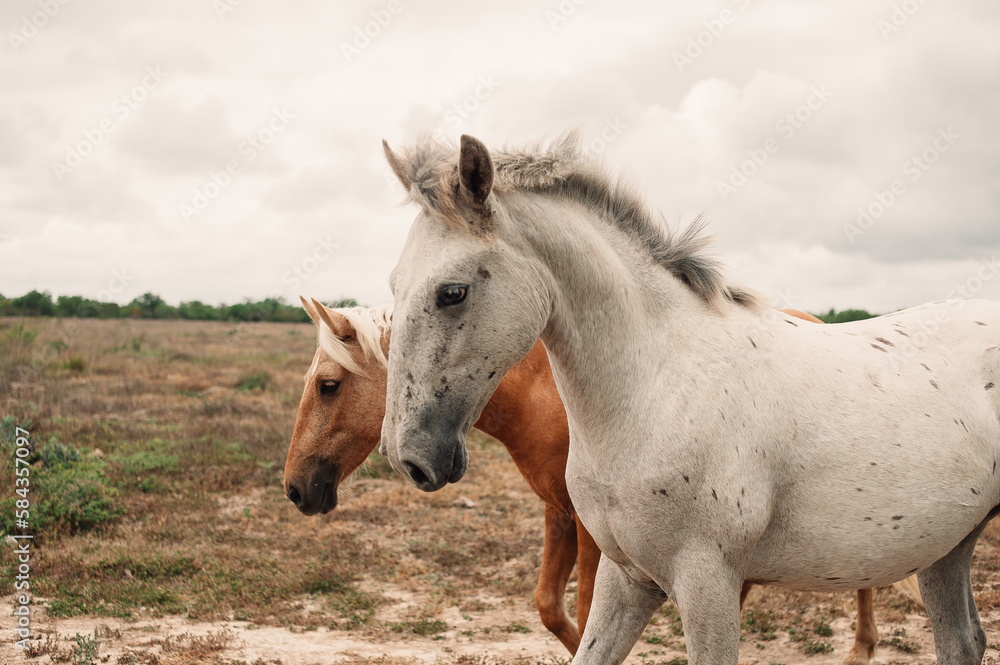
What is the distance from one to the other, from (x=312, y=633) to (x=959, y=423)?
4.50 m

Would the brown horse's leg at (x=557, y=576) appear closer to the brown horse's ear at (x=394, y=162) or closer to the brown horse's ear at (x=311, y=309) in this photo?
the brown horse's ear at (x=311, y=309)

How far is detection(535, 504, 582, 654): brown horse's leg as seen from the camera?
12.5ft

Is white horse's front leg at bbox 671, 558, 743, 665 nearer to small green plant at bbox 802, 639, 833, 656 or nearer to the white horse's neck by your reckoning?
the white horse's neck

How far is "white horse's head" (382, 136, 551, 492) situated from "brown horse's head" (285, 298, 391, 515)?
73.0 inches

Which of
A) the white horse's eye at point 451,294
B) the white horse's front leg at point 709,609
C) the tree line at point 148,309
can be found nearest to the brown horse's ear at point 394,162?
the white horse's eye at point 451,294

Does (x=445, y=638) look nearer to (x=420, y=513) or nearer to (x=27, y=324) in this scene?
(x=420, y=513)

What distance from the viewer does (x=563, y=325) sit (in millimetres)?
2207

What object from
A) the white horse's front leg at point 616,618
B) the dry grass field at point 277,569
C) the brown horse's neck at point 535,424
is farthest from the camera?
the dry grass field at point 277,569

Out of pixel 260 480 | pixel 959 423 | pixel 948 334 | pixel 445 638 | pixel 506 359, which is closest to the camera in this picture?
pixel 506 359

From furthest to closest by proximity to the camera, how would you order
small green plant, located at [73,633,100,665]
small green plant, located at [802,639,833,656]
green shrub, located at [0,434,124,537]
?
green shrub, located at [0,434,124,537] → small green plant, located at [802,639,833,656] → small green plant, located at [73,633,100,665]

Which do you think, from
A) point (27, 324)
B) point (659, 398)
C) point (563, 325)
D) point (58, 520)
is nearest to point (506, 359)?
point (563, 325)

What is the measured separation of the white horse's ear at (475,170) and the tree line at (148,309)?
47.4 m

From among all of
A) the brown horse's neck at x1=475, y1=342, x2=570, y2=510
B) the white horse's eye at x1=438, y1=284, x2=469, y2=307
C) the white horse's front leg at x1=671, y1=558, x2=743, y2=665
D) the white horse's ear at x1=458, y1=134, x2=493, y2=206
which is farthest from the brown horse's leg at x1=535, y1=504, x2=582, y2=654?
the white horse's ear at x1=458, y1=134, x2=493, y2=206

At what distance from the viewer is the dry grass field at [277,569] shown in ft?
15.2
